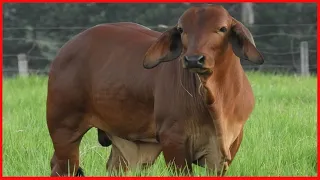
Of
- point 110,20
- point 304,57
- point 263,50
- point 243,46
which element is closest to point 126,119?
point 243,46

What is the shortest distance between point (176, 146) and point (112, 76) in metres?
0.68

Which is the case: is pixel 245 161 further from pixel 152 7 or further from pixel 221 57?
pixel 152 7

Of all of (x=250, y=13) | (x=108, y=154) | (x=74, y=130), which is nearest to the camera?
(x=74, y=130)

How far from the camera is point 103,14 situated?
1855cm

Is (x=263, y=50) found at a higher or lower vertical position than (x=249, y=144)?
lower

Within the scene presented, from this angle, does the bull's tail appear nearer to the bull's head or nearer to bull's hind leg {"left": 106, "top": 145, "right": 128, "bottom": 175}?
bull's hind leg {"left": 106, "top": 145, "right": 128, "bottom": 175}

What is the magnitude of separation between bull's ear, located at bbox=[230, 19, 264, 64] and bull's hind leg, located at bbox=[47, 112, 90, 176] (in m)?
1.13

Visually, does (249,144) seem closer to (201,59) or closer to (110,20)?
(201,59)

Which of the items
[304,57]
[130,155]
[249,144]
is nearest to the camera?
[130,155]

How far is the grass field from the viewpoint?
401 cm

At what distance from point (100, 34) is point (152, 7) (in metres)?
14.4

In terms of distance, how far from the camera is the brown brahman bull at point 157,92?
3359 millimetres

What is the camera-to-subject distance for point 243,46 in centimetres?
341

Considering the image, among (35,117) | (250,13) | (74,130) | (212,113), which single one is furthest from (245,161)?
(250,13)
